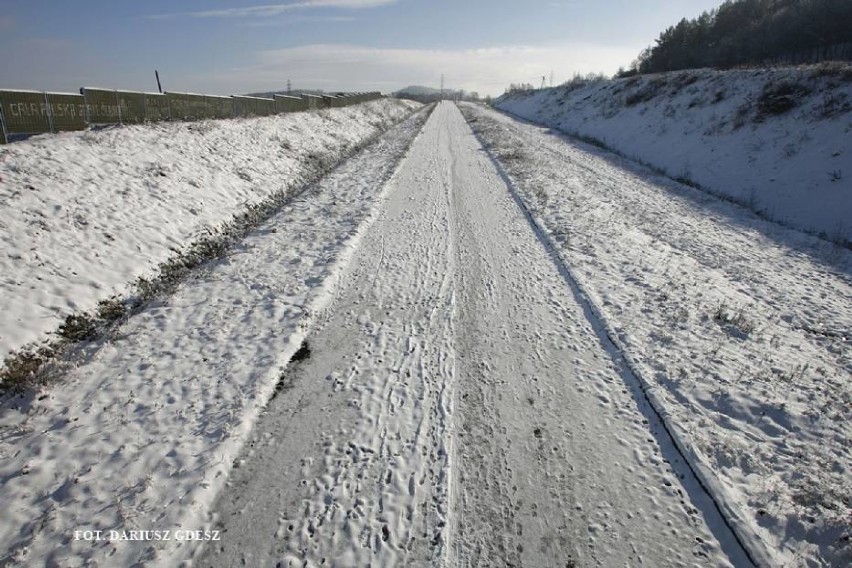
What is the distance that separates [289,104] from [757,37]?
148 ft

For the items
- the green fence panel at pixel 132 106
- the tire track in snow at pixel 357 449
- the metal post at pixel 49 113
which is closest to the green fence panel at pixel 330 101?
A: the green fence panel at pixel 132 106

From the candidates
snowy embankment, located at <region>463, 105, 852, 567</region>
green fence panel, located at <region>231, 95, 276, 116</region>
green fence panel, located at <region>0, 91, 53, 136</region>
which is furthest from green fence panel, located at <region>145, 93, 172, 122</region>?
snowy embankment, located at <region>463, 105, 852, 567</region>

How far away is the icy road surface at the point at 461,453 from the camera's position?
132 inches

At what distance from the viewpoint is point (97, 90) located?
45.4 feet

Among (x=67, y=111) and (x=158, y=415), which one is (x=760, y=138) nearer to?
(x=158, y=415)

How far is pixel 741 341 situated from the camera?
241 inches

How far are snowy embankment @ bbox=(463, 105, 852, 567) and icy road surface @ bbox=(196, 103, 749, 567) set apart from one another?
44cm

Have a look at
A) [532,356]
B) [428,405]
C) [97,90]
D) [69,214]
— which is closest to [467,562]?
[428,405]

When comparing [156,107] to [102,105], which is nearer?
[102,105]

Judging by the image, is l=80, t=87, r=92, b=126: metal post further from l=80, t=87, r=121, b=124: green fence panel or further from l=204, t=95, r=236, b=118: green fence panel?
l=204, t=95, r=236, b=118: green fence panel

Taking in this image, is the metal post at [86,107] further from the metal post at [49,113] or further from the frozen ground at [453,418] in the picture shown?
the frozen ground at [453,418]

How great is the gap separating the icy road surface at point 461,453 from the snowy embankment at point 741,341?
444 millimetres

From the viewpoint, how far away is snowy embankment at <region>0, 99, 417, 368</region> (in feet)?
21.4

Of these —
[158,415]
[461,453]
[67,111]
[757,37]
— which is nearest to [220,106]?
[67,111]
